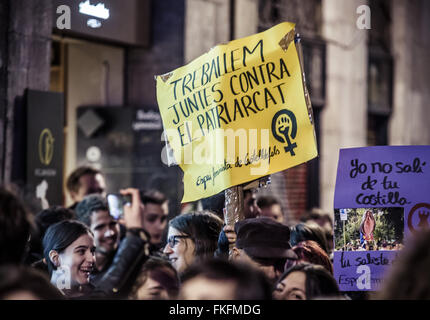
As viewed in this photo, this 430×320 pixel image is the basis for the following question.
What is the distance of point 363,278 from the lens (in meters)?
3.78

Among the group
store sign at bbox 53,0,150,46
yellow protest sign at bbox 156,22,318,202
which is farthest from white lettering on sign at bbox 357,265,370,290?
store sign at bbox 53,0,150,46

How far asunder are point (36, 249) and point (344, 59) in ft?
29.9

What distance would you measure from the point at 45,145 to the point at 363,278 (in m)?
4.02

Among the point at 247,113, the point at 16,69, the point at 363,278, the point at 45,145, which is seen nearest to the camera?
the point at 363,278

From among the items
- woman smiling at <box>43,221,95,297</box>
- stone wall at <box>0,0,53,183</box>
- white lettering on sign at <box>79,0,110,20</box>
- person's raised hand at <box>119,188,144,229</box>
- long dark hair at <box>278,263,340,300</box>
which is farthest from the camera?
stone wall at <box>0,0,53,183</box>

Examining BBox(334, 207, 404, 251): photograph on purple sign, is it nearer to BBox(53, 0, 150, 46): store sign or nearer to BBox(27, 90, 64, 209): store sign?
BBox(53, 0, 150, 46): store sign

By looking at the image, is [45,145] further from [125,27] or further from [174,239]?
[174,239]

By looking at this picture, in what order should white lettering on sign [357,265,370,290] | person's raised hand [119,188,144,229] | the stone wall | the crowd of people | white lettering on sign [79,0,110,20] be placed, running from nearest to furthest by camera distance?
the crowd of people → white lettering on sign [357,265,370,290] → white lettering on sign [79,0,110,20] → person's raised hand [119,188,144,229] → the stone wall

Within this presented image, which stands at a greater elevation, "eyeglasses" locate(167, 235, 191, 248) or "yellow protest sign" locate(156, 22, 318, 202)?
"yellow protest sign" locate(156, 22, 318, 202)

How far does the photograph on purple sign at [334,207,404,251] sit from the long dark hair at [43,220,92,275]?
4.23ft

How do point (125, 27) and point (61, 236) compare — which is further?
point (125, 27)

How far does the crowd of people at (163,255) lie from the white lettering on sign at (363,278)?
140mm

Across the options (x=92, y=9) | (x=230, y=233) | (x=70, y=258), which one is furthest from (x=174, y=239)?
(x=92, y=9)

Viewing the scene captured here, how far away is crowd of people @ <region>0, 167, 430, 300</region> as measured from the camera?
203 cm
